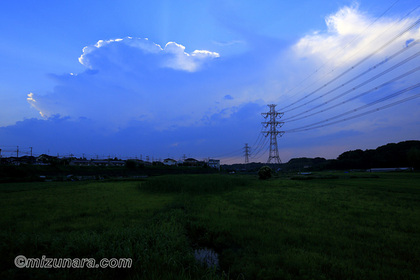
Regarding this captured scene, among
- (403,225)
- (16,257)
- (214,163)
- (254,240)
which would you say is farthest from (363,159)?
(16,257)

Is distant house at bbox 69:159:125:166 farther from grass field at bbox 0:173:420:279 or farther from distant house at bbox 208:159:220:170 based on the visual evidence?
grass field at bbox 0:173:420:279

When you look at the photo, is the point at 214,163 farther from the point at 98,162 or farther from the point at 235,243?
the point at 235,243

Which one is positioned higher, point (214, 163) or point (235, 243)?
point (214, 163)

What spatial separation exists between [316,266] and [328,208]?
9.66 meters

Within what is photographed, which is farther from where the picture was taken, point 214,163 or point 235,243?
point 214,163

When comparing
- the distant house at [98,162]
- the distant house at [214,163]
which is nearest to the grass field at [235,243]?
the distant house at [98,162]

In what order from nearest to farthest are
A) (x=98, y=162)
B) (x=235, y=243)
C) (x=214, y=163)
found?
(x=235, y=243) < (x=98, y=162) < (x=214, y=163)

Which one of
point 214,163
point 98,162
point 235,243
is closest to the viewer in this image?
point 235,243

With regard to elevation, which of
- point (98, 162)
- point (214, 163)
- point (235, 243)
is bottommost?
point (235, 243)

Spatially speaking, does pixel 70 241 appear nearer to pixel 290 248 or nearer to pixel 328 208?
pixel 290 248

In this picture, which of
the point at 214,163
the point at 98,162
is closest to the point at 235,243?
the point at 98,162

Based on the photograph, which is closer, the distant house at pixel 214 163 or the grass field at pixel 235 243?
the grass field at pixel 235 243

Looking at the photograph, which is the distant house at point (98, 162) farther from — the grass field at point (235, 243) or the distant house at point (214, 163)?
the grass field at point (235, 243)

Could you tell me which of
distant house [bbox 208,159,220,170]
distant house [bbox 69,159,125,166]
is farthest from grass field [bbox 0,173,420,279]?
distant house [bbox 208,159,220,170]
